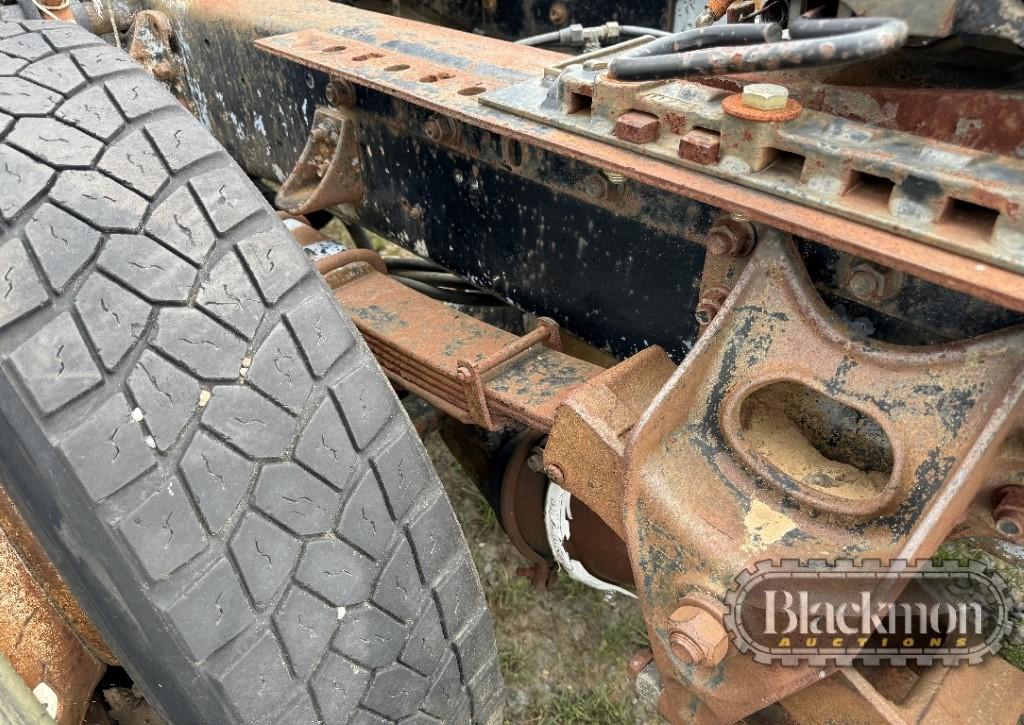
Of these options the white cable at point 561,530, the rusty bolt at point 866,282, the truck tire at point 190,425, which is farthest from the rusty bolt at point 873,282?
the white cable at point 561,530

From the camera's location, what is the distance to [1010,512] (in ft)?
3.77

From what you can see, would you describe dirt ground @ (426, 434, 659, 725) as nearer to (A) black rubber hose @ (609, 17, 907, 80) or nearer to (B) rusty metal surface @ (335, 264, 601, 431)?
(B) rusty metal surface @ (335, 264, 601, 431)

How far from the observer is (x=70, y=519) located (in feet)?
3.45

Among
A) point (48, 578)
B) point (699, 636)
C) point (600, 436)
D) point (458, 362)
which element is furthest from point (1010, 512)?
point (48, 578)

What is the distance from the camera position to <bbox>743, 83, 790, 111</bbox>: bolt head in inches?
46.3

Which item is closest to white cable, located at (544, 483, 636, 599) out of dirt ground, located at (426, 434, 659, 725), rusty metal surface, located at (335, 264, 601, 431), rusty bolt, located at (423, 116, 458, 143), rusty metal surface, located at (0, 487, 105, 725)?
dirt ground, located at (426, 434, 659, 725)

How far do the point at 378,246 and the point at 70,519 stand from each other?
2.92 meters

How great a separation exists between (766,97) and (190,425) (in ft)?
2.99

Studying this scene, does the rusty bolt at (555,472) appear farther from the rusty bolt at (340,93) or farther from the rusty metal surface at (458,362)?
the rusty bolt at (340,93)

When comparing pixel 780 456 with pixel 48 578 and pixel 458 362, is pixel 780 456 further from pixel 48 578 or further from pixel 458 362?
pixel 48 578

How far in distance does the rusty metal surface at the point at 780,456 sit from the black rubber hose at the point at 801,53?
268 millimetres

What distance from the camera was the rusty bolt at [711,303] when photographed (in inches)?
53.3

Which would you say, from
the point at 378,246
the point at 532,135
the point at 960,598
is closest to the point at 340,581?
the point at 532,135

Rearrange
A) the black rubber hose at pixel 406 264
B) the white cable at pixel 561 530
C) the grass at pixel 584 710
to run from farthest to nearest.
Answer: the black rubber hose at pixel 406 264 → the grass at pixel 584 710 → the white cable at pixel 561 530
